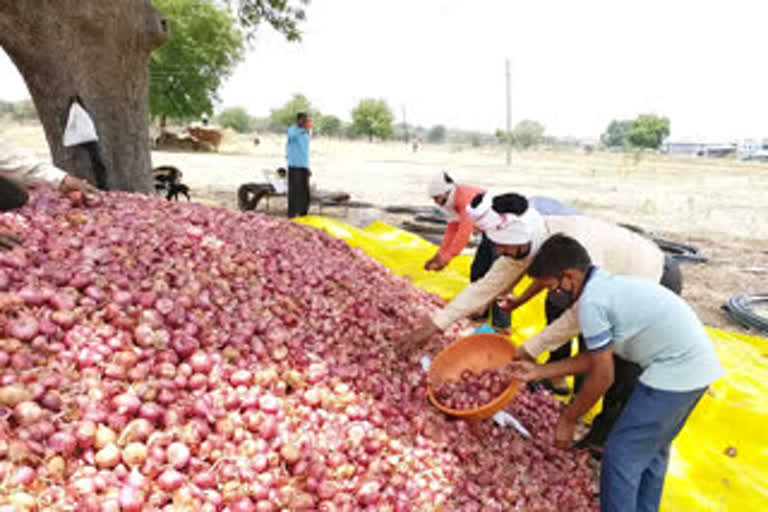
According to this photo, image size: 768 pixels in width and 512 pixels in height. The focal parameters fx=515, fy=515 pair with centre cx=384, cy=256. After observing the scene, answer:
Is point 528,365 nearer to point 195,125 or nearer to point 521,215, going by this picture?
point 521,215

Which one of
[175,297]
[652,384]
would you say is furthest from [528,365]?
[175,297]

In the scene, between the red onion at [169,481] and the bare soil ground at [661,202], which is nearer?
the red onion at [169,481]

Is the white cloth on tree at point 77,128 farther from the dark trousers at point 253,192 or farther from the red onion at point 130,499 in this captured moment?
the red onion at point 130,499

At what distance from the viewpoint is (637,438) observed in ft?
7.27

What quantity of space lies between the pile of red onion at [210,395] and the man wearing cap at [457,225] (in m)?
1.13

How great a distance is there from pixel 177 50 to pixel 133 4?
25.2m

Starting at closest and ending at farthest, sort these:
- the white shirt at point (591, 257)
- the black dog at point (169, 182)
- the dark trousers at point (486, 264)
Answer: the white shirt at point (591, 257) → the dark trousers at point (486, 264) → the black dog at point (169, 182)

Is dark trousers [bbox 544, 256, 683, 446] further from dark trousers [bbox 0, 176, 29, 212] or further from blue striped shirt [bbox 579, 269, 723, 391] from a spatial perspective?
dark trousers [bbox 0, 176, 29, 212]

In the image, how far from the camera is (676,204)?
47.0ft

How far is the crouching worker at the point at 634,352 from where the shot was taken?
7.07ft

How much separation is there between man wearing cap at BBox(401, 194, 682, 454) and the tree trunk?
517 centimetres

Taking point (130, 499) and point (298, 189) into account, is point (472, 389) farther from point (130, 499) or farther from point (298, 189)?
point (298, 189)

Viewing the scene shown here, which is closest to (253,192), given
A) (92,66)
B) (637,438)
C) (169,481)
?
(92,66)

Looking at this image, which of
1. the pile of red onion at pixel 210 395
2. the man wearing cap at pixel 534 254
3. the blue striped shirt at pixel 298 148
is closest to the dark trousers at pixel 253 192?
the blue striped shirt at pixel 298 148
